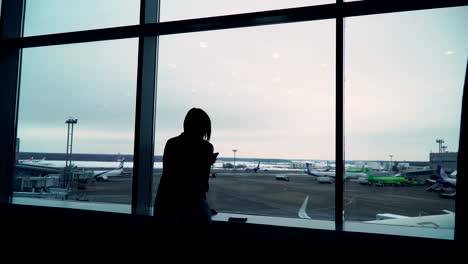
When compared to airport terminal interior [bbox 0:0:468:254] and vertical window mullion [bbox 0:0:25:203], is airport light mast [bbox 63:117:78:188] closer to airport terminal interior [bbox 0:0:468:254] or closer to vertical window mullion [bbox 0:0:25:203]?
airport terminal interior [bbox 0:0:468:254]

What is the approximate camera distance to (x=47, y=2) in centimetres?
314

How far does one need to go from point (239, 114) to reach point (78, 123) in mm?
1576

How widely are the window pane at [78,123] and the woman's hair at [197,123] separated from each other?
3.67ft

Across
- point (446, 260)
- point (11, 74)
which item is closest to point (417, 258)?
point (446, 260)

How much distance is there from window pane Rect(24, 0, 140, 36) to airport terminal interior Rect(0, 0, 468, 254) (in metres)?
0.01

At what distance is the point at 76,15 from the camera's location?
2.95m

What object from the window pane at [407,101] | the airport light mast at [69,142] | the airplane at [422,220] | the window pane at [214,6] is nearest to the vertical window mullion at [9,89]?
the airport light mast at [69,142]

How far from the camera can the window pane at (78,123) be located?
2.71 metres

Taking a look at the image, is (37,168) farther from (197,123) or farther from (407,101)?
(407,101)

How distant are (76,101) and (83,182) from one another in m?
0.83

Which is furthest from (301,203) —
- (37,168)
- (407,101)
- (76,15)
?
(76,15)

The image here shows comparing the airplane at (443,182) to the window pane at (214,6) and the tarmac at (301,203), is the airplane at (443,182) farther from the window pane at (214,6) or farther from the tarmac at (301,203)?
the window pane at (214,6)

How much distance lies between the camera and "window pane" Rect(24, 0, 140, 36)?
108 inches

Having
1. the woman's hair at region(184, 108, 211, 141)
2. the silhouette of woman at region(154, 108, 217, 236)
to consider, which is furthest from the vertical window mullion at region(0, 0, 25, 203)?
the woman's hair at region(184, 108, 211, 141)
